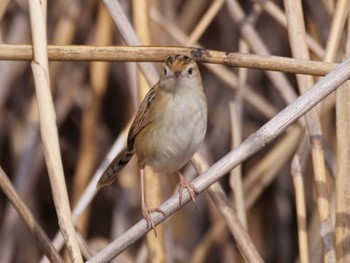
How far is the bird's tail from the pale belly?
17 centimetres

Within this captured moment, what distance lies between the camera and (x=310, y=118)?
9.59 ft

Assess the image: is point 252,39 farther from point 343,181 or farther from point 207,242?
point 207,242

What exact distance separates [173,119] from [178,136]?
68mm

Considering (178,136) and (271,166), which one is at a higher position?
(271,166)

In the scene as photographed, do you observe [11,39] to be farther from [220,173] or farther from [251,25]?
[220,173]

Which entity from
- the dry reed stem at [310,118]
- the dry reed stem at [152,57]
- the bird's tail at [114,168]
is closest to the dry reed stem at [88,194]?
the bird's tail at [114,168]

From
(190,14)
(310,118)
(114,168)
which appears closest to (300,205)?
(310,118)

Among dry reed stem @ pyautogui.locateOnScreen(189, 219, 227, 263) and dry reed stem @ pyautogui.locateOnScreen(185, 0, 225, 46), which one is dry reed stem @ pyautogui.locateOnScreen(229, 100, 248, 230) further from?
dry reed stem @ pyautogui.locateOnScreen(189, 219, 227, 263)

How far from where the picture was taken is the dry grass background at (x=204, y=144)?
261cm

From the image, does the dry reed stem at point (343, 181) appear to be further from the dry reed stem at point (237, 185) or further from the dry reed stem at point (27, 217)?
the dry reed stem at point (27, 217)

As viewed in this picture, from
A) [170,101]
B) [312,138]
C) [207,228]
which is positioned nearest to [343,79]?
[312,138]

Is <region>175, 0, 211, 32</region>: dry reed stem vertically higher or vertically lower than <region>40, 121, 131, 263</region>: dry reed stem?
higher

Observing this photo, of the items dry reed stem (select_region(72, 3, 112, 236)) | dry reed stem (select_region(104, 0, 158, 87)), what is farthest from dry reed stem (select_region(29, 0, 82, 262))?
dry reed stem (select_region(72, 3, 112, 236))

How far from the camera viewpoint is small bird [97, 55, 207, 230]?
9.74ft
